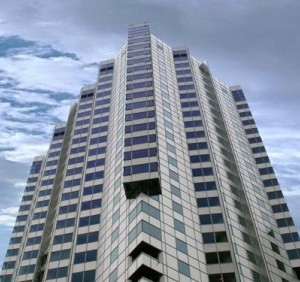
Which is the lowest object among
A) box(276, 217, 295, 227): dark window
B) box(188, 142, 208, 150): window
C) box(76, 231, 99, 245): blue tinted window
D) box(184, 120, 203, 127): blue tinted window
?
box(76, 231, 99, 245): blue tinted window

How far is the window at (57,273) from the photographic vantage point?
249 ft

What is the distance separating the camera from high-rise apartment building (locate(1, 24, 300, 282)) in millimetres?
67938

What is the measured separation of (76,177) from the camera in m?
95.1

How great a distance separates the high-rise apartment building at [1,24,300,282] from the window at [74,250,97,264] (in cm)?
18

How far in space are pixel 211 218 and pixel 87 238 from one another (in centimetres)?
2019

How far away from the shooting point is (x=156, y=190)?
7188cm

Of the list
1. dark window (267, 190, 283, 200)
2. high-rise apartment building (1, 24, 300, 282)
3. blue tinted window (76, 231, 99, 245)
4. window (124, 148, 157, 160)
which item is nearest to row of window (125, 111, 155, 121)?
high-rise apartment building (1, 24, 300, 282)

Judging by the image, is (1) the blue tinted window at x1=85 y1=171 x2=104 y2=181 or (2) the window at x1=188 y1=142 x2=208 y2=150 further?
(2) the window at x1=188 y1=142 x2=208 y2=150

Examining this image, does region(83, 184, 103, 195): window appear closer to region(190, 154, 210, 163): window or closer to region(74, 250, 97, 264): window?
region(74, 250, 97, 264): window

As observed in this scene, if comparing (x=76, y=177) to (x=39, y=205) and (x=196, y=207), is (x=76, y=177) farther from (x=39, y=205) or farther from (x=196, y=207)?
(x=196, y=207)

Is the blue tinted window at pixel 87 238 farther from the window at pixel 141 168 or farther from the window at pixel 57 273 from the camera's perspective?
the window at pixel 141 168

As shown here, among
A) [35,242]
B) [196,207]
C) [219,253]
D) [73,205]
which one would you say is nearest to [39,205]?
[35,242]

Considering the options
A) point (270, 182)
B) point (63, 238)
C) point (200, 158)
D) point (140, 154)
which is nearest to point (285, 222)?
point (270, 182)

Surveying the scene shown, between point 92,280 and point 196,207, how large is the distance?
19533 mm
